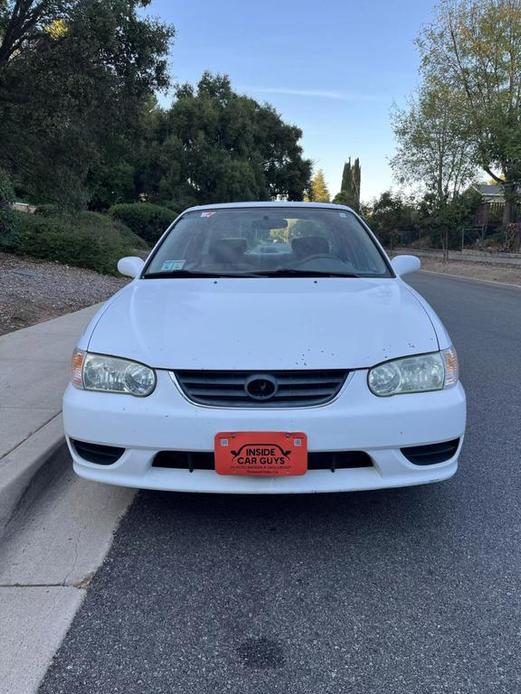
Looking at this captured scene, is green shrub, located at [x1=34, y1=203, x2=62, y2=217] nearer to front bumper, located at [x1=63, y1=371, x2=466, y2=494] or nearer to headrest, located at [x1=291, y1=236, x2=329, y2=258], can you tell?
headrest, located at [x1=291, y1=236, x2=329, y2=258]

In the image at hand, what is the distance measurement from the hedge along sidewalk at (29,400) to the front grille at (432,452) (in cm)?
191

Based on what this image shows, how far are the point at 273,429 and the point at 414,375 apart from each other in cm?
71

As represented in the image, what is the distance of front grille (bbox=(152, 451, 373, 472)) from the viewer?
2.55m

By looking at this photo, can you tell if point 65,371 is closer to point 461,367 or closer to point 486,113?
point 461,367

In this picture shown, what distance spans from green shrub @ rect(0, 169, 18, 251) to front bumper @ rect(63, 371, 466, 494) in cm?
1049

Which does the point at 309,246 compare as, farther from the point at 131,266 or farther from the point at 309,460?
the point at 309,460

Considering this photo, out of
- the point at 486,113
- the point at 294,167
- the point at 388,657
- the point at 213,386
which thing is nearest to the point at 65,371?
the point at 213,386

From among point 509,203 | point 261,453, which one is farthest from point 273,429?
point 509,203

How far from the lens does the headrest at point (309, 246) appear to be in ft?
12.8

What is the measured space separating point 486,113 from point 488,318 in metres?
17.8

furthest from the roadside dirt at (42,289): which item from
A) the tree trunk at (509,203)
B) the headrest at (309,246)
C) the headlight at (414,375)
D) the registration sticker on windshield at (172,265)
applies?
the tree trunk at (509,203)

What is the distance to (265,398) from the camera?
2.48 meters

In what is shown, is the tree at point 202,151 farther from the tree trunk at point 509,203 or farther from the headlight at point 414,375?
the headlight at point 414,375

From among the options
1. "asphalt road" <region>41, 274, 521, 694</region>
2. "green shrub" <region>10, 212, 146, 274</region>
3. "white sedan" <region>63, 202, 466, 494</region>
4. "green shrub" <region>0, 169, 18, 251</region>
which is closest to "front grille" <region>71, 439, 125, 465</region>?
"white sedan" <region>63, 202, 466, 494</region>
